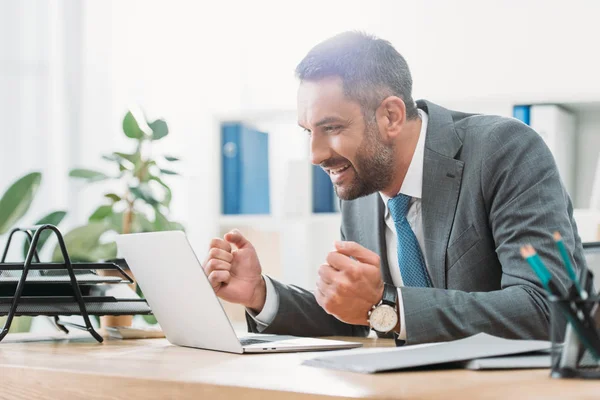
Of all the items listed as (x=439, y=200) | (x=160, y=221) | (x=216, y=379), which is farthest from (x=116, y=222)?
(x=216, y=379)

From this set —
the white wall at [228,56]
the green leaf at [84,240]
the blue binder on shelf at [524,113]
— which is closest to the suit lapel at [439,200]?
the blue binder on shelf at [524,113]

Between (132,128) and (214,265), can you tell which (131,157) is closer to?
(132,128)

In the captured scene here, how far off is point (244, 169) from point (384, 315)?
1813 millimetres

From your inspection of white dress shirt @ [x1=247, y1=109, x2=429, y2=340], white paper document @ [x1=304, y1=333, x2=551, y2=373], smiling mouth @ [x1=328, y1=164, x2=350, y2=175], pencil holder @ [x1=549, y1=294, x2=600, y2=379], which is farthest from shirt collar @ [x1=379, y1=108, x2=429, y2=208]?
pencil holder @ [x1=549, y1=294, x2=600, y2=379]

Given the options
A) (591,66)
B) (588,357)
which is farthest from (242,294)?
(591,66)

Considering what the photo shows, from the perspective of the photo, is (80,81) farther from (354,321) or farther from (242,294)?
(354,321)

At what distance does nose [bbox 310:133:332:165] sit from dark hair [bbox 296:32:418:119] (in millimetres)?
103

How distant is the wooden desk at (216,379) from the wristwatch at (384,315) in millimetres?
186

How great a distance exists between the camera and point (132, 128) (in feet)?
9.34

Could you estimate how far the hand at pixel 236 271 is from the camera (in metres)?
1.53

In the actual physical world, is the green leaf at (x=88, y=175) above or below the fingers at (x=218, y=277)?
above

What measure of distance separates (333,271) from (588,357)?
1.67ft

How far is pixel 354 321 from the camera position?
1.32m

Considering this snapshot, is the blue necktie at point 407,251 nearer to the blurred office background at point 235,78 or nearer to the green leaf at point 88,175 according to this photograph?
the blurred office background at point 235,78
